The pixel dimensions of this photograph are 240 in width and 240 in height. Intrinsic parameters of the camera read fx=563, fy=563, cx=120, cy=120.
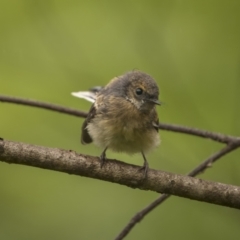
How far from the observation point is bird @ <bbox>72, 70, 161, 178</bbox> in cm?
378

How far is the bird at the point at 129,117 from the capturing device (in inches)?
149

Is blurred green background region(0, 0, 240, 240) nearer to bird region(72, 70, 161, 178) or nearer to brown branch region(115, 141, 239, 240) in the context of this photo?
brown branch region(115, 141, 239, 240)

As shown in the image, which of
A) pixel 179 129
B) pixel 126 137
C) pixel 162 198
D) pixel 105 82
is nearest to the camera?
pixel 162 198

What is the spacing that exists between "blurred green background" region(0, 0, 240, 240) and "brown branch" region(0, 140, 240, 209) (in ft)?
3.74

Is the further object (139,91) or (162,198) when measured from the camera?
(139,91)

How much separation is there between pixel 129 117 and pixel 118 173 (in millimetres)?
601

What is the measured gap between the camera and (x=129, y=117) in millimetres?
3785

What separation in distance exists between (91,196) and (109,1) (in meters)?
1.81

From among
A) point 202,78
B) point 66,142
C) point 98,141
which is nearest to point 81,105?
point 66,142

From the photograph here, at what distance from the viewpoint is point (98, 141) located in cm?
395

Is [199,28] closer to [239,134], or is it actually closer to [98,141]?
[239,134]

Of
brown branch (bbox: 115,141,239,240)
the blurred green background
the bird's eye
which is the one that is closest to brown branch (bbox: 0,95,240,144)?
brown branch (bbox: 115,141,239,240)

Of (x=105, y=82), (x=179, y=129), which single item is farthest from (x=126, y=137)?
(x=105, y=82)

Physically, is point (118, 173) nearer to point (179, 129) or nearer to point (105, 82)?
point (179, 129)
